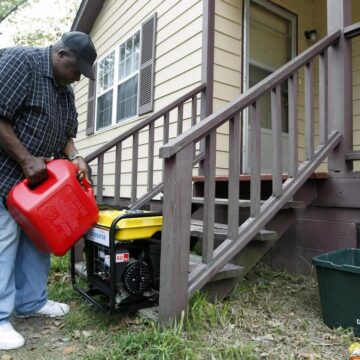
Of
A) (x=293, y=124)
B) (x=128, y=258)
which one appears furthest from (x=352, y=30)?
(x=128, y=258)

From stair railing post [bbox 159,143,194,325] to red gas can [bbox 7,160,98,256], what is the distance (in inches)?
19.2

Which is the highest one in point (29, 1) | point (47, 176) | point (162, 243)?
point (29, 1)

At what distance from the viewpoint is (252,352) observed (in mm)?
1929

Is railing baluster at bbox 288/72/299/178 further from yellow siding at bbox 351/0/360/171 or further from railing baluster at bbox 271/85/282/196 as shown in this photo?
yellow siding at bbox 351/0/360/171

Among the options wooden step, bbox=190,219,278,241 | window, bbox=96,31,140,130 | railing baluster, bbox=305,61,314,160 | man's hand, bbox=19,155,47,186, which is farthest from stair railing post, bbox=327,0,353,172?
window, bbox=96,31,140,130

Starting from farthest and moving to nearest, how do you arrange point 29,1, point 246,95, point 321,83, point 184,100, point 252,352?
point 29,1, point 184,100, point 321,83, point 246,95, point 252,352

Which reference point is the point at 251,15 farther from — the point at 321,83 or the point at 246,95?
the point at 246,95

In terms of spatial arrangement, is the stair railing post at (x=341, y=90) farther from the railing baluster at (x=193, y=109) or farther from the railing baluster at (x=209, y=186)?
the railing baluster at (x=193, y=109)

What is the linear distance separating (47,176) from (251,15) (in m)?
3.53

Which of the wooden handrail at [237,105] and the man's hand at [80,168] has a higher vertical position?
the wooden handrail at [237,105]

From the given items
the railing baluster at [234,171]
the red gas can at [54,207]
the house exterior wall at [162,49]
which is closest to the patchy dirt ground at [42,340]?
the red gas can at [54,207]

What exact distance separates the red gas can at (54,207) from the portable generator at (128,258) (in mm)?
196

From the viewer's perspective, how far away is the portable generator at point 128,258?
2.17m

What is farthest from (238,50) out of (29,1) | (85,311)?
(29,1)
